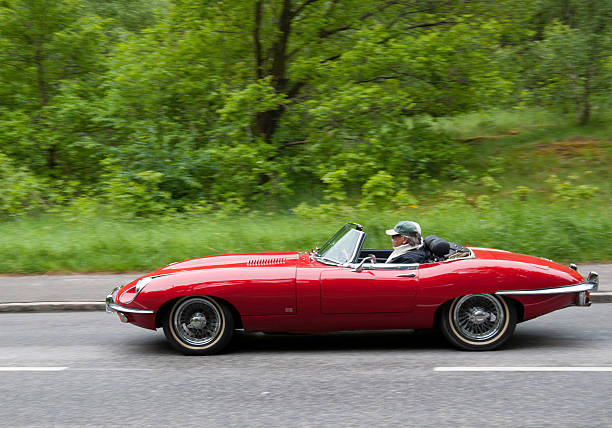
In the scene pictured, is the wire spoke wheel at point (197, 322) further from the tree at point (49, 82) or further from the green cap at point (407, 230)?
the tree at point (49, 82)

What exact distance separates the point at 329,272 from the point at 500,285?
5.44ft

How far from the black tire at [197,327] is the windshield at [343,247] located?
4.03 ft

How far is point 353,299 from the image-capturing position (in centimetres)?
586

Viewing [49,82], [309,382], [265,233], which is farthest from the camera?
[49,82]

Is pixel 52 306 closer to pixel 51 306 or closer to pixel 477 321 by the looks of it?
pixel 51 306

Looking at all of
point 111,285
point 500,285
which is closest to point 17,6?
point 111,285

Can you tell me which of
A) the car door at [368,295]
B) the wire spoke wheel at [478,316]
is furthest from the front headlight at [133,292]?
the wire spoke wheel at [478,316]

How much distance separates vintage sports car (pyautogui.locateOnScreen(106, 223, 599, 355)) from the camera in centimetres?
588

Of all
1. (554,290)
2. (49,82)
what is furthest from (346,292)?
(49,82)

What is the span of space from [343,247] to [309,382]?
1654 millimetres

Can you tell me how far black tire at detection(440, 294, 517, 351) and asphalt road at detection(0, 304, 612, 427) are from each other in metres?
0.12

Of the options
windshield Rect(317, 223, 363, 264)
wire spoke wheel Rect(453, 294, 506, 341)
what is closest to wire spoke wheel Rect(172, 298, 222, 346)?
windshield Rect(317, 223, 363, 264)

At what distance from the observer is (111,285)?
9344mm

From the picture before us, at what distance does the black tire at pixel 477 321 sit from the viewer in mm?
5938
